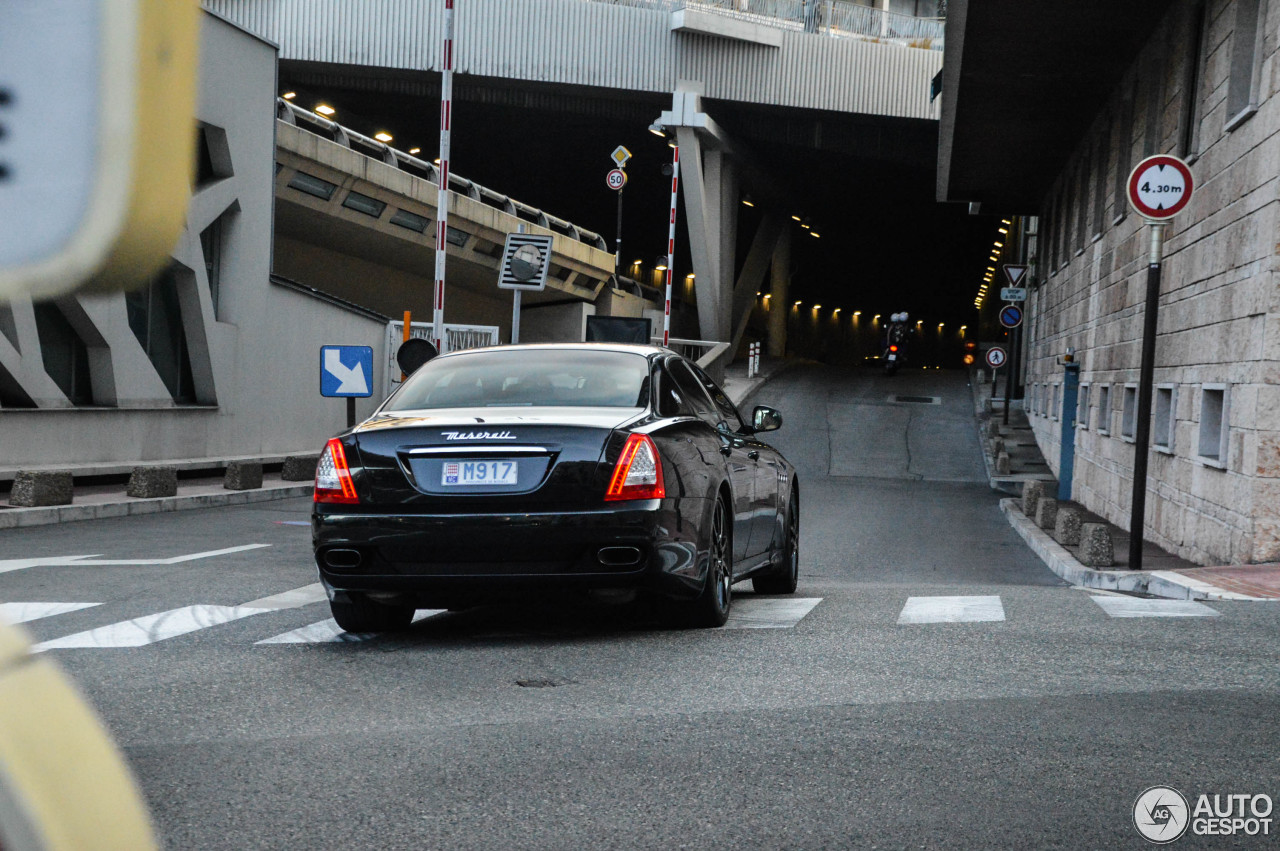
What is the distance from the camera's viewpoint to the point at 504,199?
39.5 m

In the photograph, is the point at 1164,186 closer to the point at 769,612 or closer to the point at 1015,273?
the point at 769,612

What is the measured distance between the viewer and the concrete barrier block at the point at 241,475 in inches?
729

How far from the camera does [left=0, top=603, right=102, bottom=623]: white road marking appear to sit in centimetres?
783

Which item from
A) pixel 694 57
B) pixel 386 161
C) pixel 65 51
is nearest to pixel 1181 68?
pixel 65 51

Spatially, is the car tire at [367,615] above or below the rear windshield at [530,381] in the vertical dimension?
below

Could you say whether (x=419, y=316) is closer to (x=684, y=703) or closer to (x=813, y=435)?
(x=813, y=435)

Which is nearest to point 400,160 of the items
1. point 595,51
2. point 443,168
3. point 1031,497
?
point 595,51

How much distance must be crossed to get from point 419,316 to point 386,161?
6.81 meters

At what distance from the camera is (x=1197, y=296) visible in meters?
13.7

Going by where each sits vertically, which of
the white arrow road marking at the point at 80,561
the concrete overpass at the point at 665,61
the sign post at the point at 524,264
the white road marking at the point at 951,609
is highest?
the concrete overpass at the point at 665,61

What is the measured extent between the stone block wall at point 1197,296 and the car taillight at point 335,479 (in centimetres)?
743

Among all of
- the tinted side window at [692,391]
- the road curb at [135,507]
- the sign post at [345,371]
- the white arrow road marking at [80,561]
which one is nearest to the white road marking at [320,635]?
the tinted side window at [692,391]

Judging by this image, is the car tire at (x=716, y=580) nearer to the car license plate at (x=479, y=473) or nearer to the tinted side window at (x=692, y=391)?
the tinted side window at (x=692, y=391)

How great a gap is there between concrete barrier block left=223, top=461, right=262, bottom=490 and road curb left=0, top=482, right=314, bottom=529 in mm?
220
